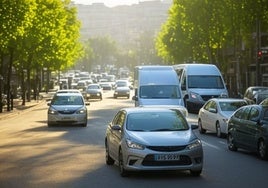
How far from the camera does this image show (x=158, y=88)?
3123cm

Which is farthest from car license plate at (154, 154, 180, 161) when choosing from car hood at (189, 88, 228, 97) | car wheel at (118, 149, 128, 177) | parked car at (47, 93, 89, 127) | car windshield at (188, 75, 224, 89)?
car windshield at (188, 75, 224, 89)

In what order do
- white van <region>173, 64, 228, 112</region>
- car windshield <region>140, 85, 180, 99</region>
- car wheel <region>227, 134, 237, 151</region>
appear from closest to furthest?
1. car wheel <region>227, 134, 237, 151</region>
2. car windshield <region>140, 85, 180, 99</region>
3. white van <region>173, 64, 228, 112</region>

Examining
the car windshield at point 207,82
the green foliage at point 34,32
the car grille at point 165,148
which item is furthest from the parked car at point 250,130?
the car windshield at point 207,82

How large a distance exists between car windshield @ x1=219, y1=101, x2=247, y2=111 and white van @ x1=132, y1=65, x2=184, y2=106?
14.6 feet

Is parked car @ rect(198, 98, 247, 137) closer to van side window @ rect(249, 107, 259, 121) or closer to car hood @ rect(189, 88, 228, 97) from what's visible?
van side window @ rect(249, 107, 259, 121)

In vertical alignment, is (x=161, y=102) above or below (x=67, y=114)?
above

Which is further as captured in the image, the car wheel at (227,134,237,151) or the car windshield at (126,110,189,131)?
the car wheel at (227,134,237,151)

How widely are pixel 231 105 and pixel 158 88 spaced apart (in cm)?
631

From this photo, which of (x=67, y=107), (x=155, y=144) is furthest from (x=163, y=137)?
(x=67, y=107)

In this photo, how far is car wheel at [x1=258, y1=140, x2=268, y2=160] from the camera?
16.6m

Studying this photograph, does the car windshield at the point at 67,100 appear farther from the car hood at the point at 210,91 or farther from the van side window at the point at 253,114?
the van side window at the point at 253,114

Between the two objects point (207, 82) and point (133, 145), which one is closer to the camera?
point (133, 145)

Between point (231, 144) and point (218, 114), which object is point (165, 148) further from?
point (218, 114)

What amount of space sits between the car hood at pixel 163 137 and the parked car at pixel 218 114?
1028 cm
